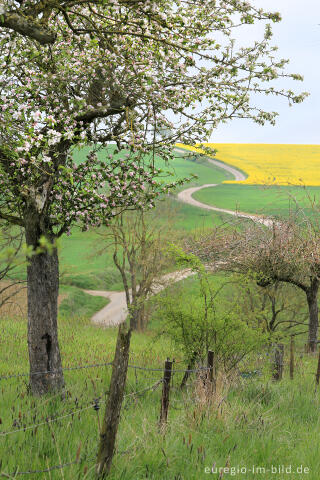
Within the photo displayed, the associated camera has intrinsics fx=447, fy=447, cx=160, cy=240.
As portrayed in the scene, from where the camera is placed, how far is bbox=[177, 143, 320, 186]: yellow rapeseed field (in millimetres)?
72250

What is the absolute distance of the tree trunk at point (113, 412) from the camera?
4.86 metres

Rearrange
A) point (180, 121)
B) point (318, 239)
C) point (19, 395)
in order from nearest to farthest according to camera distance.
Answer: point (19, 395), point (180, 121), point (318, 239)

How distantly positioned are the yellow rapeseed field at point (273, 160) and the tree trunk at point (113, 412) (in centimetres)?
6375

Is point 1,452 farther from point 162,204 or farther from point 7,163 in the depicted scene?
point 162,204

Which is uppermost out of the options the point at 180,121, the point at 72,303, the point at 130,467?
the point at 180,121

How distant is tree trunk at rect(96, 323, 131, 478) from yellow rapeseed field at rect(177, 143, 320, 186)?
209ft

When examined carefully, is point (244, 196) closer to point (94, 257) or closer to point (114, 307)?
point (94, 257)

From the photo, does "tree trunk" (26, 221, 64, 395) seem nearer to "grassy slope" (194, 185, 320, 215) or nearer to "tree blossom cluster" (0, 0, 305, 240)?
"tree blossom cluster" (0, 0, 305, 240)

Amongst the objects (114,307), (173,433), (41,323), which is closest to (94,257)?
(114,307)

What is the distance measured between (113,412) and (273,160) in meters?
87.4

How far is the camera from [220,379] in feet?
27.0

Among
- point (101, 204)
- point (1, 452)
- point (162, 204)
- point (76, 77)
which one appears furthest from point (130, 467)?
point (162, 204)

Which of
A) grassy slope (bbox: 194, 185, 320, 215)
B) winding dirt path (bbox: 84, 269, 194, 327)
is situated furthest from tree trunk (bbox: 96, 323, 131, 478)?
grassy slope (bbox: 194, 185, 320, 215)

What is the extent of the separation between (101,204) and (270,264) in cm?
897
